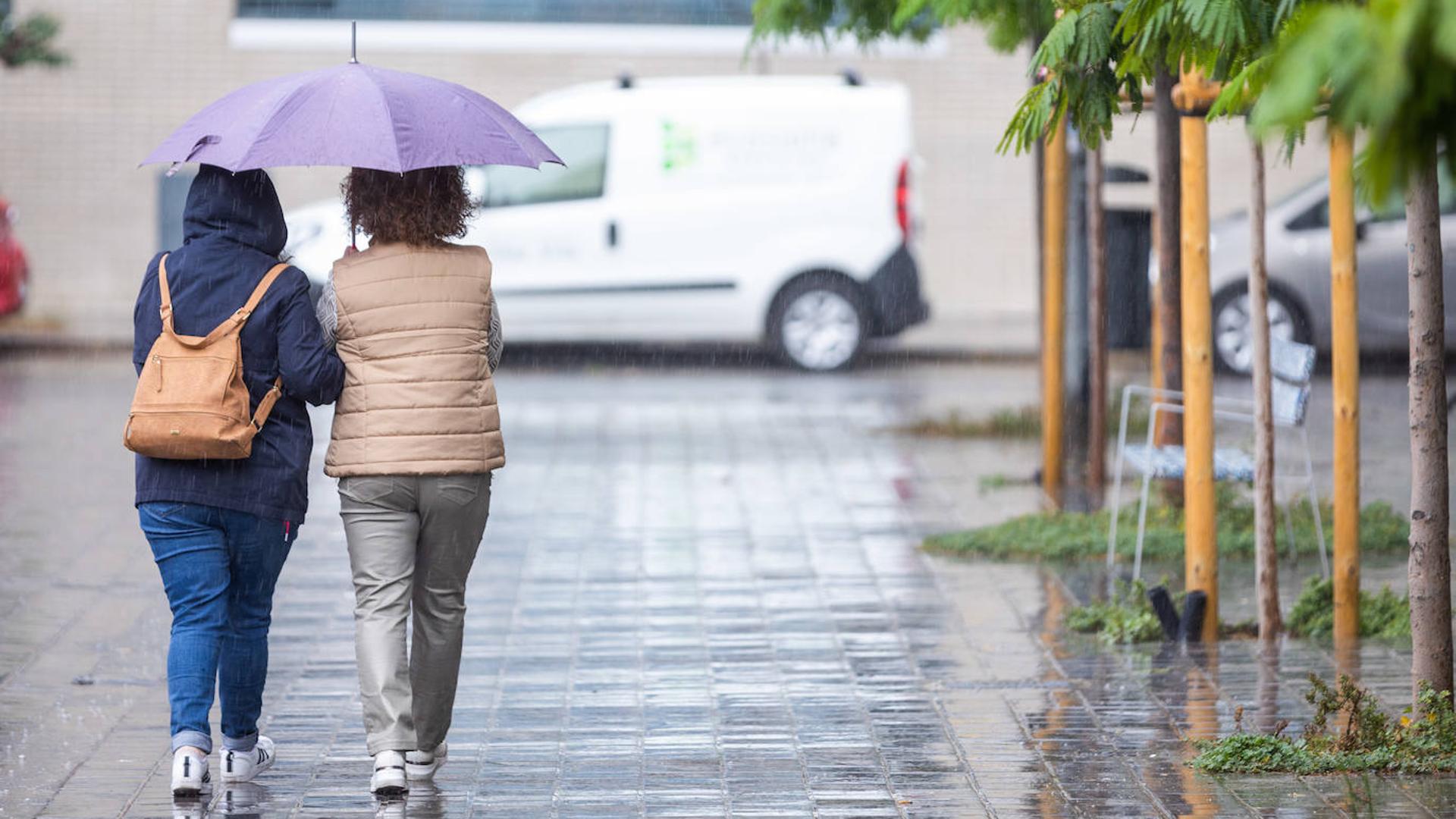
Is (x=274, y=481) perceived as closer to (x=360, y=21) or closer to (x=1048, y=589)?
(x=1048, y=589)

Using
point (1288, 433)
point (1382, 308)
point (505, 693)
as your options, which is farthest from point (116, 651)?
point (1382, 308)

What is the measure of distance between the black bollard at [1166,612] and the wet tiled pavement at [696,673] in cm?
20

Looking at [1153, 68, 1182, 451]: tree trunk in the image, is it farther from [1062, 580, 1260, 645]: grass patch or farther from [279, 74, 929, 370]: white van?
[279, 74, 929, 370]: white van

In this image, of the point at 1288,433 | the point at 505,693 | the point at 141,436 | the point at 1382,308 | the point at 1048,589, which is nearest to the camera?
the point at 141,436

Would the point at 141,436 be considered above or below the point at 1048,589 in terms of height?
above

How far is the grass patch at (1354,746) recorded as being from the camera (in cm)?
534

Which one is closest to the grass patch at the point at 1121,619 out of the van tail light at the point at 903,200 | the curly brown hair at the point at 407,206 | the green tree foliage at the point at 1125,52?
the green tree foliage at the point at 1125,52

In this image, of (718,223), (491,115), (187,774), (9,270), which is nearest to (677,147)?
(718,223)

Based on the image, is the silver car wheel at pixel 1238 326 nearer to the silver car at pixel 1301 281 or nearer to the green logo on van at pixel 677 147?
the silver car at pixel 1301 281

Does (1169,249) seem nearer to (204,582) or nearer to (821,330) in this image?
(204,582)

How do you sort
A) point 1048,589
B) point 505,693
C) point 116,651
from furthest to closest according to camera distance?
point 1048,589, point 116,651, point 505,693

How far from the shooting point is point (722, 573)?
843 centimetres

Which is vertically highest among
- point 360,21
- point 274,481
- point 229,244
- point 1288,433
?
point 360,21

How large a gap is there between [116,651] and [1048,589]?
11.2ft
